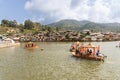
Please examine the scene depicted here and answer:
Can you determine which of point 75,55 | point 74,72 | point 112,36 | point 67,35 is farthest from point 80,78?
point 112,36

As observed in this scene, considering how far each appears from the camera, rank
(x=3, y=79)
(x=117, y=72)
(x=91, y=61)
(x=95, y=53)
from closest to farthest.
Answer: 1. (x=3, y=79)
2. (x=117, y=72)
3. (x=91, y=61)
4. (x=95, y=53)

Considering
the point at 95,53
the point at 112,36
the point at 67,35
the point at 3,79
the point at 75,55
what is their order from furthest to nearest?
the point at 112,36 → the point at 67,35 → the point at 75,55 → the point at 95,53 → the point at 3,79

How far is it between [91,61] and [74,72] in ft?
34.4

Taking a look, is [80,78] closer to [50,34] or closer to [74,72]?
[74,72]

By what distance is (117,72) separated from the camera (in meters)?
34.8

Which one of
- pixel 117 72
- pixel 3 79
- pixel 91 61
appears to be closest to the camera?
pixel 3 79

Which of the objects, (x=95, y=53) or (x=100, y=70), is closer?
(x=100, y=70)

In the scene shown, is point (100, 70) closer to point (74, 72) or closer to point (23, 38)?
point (74, 72)

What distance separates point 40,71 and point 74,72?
4.70 m

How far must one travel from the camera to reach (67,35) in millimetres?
171125

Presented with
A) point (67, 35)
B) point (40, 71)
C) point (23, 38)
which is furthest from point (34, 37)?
point (40, 71)

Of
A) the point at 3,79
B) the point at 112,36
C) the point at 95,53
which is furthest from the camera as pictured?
the point at 112,36

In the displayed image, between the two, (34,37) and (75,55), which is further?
(34,37)

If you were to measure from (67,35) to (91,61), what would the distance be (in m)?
127
